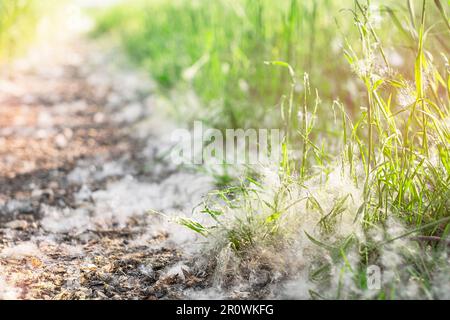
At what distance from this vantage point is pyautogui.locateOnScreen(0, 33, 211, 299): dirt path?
165 centimetres

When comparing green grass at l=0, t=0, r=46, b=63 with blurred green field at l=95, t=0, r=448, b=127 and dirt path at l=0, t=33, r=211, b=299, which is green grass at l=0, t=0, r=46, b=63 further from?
blurred green field at l=95, t=0, r=448, b=127

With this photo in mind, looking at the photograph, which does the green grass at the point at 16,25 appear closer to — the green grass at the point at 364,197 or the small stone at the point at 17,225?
the small stone at the point at 17,225

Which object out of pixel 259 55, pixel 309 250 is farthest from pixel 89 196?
pixel 309 250

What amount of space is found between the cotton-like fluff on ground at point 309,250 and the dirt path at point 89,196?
135 millimetres

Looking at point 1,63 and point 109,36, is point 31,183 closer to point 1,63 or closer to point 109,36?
point 1,63

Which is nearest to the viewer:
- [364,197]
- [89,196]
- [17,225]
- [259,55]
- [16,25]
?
[364,197]

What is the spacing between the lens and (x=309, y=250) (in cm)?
154

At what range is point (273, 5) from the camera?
11.0 ft

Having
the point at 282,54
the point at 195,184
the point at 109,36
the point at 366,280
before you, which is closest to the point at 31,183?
the point at 195,184

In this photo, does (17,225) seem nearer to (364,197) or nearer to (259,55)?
(364,197)

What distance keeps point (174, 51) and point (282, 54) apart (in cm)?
116

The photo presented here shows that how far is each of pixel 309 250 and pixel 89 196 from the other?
132 cm

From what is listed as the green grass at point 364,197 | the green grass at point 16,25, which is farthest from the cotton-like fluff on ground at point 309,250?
the green grass at point 16,25

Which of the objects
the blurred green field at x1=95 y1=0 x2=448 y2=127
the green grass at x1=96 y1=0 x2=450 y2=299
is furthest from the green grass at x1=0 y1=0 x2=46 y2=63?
the green grass at x1=96 y1=0 x2=450 y2=299
